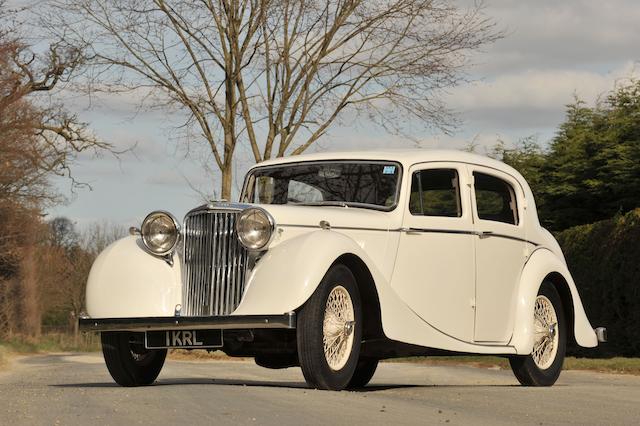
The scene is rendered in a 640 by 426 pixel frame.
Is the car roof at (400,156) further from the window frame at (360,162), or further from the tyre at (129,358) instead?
the tyre at (129,358)

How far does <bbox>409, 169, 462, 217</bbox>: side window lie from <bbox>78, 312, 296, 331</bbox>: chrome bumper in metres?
2.05

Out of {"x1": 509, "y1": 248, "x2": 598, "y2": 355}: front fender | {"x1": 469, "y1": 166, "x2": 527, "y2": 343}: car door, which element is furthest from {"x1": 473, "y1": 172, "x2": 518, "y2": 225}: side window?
{"x1": 509, "y1": 248, "x2": 598, "y2": 355}: front fender

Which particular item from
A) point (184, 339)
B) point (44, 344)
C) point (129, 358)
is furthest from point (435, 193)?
point (44, 344)

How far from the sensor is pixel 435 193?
32.6 feet

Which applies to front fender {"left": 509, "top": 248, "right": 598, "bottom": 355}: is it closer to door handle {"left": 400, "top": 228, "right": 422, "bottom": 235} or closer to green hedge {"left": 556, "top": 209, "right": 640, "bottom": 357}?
door handle {"left": 400, "top": 228, "right": 422, "bottom": 235}

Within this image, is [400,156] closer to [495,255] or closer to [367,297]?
[495,255]

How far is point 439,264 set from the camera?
952 centimetres

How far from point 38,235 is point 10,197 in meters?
11.5

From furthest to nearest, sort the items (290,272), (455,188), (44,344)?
1. (44,344)
2. (455,188)
3. (290,272)

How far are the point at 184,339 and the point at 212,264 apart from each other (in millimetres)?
609

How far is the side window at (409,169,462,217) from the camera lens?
9.63m

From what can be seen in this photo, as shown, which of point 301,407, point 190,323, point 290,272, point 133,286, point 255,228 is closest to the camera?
point 301,407

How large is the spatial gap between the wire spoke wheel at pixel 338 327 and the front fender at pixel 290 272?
0.98 feet

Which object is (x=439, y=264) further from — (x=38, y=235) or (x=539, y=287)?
(x=38, y=235)
